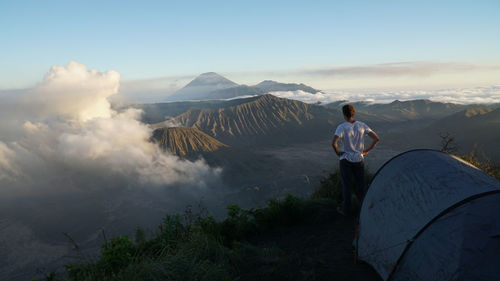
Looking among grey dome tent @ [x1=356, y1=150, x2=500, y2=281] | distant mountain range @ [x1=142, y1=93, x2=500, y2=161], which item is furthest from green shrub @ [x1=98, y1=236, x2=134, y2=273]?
distant mountain range @ [x1=142, y1=93, x2=500, y2=161]

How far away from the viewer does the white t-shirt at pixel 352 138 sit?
16.2ft

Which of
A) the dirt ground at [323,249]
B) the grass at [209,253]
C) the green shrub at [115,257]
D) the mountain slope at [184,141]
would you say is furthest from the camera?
the mountain slope at [184,141]

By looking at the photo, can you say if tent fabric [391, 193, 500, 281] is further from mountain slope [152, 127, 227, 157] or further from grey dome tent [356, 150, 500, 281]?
mountain slope [152, 127, 227, 157]

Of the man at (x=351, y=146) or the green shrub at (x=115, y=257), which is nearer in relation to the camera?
the green shrub at (x=115, y=257)

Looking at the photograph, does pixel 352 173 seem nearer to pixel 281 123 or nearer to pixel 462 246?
pixel 462 246

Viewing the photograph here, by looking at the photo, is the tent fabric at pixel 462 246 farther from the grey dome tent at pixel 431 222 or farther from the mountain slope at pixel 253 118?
the mountain slope at pixel 253 118

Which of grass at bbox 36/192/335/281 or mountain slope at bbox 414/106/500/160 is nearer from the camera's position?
grass at bbox 36/192/335/281

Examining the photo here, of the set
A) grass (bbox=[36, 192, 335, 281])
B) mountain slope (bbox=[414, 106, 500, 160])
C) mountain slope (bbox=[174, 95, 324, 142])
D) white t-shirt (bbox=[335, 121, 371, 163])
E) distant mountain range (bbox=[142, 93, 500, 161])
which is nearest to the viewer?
grass (bbox=[36, 192, 335, 281])

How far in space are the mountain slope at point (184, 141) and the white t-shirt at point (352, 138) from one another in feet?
341

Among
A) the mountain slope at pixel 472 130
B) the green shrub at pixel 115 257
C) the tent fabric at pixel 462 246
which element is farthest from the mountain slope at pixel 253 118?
the tent fabric at pixel 462 246

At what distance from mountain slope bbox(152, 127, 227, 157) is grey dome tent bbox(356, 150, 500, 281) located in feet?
345

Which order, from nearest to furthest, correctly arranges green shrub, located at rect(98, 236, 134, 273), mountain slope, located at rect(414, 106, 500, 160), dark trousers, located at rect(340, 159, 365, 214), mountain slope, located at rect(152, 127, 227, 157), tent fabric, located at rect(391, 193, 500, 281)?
tent fabric, located at rect(391, 193, 500, 281)
green shrub, located at rect(98, 236, 134, 273)
dark trousers, located at rect(340, 159, 365, 214)
mountain slope, located at rect(414, 106, 500, 160)
mountain slope, located at rect(152, 127, 227, 157)

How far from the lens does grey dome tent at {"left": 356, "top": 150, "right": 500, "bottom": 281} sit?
255 cm

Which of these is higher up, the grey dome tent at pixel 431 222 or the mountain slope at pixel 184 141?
the grey dome tent at pixel 431 222
